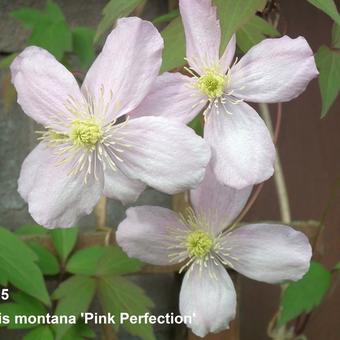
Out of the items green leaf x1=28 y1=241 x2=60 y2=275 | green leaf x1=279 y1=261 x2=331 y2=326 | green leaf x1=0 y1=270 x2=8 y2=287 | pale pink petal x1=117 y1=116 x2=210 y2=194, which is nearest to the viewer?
pale pink petal x1=117 y1=116 x2=210 y2=194

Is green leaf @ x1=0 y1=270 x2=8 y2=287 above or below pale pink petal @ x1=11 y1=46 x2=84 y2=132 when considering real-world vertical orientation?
below

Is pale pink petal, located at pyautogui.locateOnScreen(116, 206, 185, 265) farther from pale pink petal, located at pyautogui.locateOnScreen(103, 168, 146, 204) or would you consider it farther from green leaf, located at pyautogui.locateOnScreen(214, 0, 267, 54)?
green leaf, located at pyautogui.locateOnScreen(214, 0, 267, 54)

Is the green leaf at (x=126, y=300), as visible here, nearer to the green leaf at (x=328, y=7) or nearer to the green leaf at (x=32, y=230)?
the green leaf at (x=32, y=230)

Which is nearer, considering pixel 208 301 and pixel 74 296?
pixel 208 301

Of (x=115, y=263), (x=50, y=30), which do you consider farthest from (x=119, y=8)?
(x=50, y=30)

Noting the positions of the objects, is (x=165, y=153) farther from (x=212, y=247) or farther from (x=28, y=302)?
(x=28, y=302)

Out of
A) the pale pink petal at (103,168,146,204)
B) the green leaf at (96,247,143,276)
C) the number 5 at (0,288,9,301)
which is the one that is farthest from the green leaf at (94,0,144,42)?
the number 5 at (0,288,9,301)

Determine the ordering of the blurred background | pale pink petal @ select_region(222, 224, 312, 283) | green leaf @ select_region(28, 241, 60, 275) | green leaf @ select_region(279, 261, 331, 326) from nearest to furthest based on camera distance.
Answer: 1. pale pink petal @ select_region(222, 224, 312, 283)
2. green leaf @ select_region(279, 261, 331, 326)
3. green leaf @ select_region(28, 241, 60, 275)
4. the blurred background

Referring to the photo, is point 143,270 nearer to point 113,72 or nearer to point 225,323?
point 225,323
